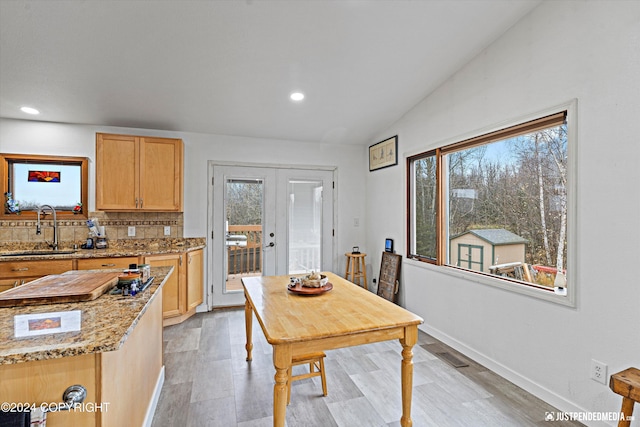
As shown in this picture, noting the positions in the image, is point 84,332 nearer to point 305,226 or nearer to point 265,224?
point 265,224

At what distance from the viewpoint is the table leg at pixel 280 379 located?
1.46m

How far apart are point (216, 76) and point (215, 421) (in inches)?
111

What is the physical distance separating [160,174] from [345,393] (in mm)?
3137

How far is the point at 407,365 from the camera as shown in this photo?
1.74 m

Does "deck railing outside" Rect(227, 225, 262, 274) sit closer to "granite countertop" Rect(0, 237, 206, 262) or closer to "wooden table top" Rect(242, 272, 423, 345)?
"granite countertop" Rect(0, 237, 206, 262)

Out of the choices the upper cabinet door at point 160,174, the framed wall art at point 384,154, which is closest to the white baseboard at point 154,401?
the upper cabinet door at point 160,174

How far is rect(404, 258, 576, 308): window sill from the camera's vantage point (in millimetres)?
2029

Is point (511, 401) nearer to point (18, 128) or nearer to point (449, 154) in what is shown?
point (449, 154)

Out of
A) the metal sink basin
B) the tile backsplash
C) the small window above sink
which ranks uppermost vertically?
the small window above sink

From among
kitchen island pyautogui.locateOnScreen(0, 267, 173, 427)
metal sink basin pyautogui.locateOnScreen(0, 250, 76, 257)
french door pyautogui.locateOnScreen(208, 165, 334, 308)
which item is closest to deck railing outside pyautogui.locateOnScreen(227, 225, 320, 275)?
french door pyautogui.locateOnScreen(208, 165, 334, 308)

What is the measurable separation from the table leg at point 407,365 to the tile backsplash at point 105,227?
3283 millimetres

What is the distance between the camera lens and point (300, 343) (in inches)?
58.7

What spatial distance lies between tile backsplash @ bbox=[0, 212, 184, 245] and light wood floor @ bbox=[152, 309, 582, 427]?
153 centimetres

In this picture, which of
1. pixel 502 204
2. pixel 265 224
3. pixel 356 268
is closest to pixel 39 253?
pixel 265 224
